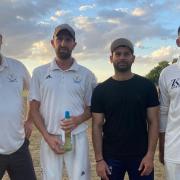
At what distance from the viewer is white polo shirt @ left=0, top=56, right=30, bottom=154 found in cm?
551

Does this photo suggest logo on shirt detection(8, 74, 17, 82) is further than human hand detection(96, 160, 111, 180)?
Yes

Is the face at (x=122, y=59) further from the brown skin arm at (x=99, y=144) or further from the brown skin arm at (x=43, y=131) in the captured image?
the brown skin arm at (x=43, y=131)

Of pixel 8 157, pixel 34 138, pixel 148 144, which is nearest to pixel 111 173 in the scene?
pixel 148 144

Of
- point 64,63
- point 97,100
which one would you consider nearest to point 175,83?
point 97,100

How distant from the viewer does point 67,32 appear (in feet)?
18.8

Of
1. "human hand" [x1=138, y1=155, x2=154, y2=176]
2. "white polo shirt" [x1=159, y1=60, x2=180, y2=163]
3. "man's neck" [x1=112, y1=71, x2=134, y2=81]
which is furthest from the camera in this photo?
"man's neck" [x1=112, y1=71, x2=134, y2=81]

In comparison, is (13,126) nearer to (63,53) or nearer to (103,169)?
(63,53)

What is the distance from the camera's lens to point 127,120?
5.48m

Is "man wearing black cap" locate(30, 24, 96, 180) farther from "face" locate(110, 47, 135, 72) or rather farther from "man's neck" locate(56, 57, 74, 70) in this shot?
"face" locate(110, 47, 135, 72)

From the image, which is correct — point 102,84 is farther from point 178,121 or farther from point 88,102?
point 178,121

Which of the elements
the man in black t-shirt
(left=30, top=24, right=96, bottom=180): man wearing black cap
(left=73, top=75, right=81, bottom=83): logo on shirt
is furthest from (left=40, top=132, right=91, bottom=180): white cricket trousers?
(left=73, top=75, right=81, bottom=83): logo on shirt

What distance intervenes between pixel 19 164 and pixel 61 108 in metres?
0.94

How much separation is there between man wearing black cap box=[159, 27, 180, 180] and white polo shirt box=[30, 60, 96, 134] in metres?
1.04

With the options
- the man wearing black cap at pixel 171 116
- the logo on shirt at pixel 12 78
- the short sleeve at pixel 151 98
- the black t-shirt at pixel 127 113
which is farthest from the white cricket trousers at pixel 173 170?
the logo on shirt at pixel 12 78
